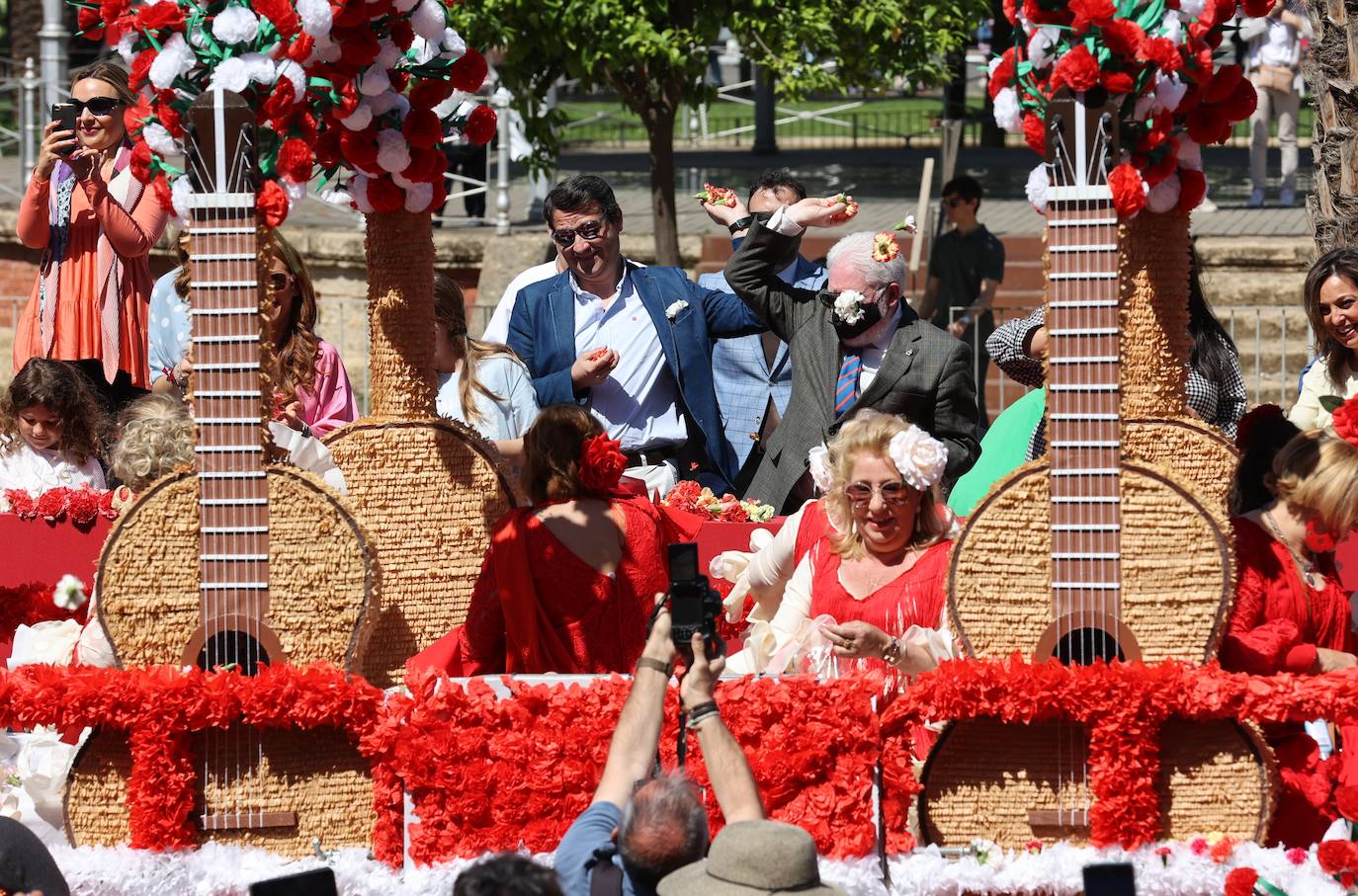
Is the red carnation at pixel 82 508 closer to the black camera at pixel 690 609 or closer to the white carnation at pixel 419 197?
the white carnation at pixel 419 197

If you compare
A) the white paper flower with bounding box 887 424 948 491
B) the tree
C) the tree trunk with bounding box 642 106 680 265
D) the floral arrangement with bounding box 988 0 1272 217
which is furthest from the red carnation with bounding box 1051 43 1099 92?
the tree trunk with bounding box 642 106 680 265

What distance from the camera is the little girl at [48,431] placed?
632 centimetres

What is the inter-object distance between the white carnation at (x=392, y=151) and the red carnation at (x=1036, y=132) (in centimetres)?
151

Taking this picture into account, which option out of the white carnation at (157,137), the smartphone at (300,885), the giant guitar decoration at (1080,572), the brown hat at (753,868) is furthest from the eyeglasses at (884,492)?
the white carnation at (157,137)

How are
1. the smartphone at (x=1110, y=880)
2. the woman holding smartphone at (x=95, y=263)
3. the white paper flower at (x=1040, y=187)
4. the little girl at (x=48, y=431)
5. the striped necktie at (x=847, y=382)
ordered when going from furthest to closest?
the woman holding smartphone at (x=95, y=263) → the little girl at (x=48, y=431) → the striped necktie at (x=847, y=382) → the white paper flower at (x=1040, y=187) → the smartphone at (x=1110, y=880)

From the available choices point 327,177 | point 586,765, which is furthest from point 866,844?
point 327,177

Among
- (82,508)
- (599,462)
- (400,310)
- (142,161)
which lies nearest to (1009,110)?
(599,462)

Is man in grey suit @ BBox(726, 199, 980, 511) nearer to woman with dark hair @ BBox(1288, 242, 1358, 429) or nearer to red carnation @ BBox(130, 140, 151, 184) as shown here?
woman with dark hair @ BBox(1288, 242, 1358, 429)

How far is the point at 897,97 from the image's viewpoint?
23.4 metres

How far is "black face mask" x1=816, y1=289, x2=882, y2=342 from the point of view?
5848 millimetres

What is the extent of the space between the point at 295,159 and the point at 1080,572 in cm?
197

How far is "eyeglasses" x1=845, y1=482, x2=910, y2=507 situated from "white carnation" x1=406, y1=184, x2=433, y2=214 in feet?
4.18

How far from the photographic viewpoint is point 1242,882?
155 inches

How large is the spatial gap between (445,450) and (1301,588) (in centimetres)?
214
